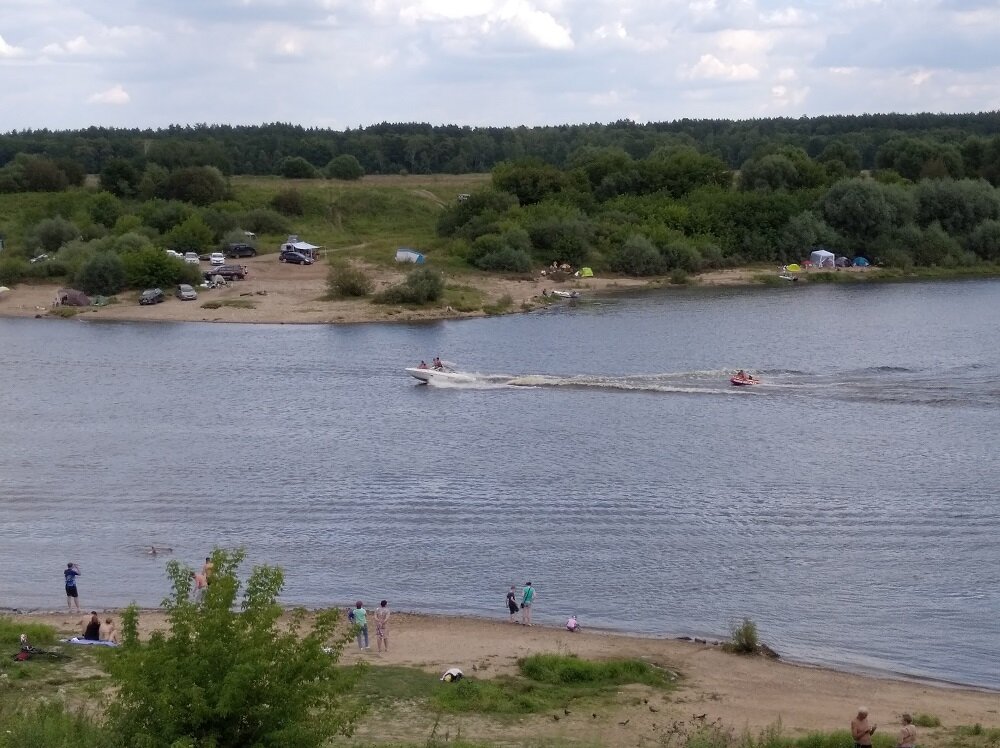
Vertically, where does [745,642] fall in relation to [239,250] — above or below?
below

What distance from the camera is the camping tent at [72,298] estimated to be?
84.2 metres

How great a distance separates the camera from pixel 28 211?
113 m

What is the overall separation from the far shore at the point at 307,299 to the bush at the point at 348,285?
95cm

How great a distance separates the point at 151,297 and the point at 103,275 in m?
5.36

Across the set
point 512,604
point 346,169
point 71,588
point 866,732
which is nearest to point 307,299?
point 71,588

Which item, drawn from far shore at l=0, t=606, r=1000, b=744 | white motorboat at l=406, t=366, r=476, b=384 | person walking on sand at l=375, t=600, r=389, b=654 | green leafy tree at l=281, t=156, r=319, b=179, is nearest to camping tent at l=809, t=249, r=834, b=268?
white motorboat at l=406, t=366, r=476, b=384

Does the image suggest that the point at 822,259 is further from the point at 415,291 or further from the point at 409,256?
the point at 415,291

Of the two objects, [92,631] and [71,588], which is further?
[71,588]

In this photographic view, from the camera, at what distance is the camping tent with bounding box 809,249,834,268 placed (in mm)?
101500

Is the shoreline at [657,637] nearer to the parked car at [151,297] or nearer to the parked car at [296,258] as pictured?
the parked car at [151,297]

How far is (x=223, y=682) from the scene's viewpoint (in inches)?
597

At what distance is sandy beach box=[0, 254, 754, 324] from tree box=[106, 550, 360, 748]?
207ft

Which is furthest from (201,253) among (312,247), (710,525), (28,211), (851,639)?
(851,639)

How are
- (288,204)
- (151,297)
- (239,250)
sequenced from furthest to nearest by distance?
1. (288,204)
2. (239,250)
3. (151,297)
